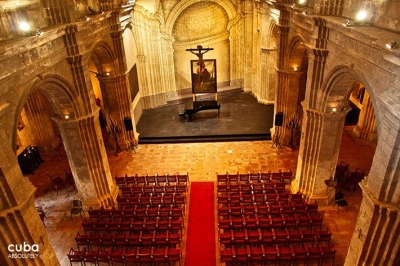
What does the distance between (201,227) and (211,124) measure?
9240 millimetres

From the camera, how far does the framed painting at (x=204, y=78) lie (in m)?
21.5

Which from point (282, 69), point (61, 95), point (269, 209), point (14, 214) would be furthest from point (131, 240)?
point (282, 69)

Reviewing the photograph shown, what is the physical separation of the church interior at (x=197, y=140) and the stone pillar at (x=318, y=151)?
5cm

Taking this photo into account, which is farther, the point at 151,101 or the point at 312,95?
the point at 151,101

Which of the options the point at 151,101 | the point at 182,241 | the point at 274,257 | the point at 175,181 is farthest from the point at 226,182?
the point at 151,101

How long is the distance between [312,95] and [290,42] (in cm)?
450

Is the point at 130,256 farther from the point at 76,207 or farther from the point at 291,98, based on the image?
the point at 291,98

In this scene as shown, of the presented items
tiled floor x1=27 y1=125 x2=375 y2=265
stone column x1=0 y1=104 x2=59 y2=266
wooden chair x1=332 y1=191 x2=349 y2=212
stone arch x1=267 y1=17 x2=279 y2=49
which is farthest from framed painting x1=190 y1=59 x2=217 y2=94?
stone column x1=0 y1=104 x2=59 y2=266

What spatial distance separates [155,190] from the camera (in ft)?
47.0

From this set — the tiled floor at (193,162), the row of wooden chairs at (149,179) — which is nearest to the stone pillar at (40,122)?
the tiled floor at (193,162)

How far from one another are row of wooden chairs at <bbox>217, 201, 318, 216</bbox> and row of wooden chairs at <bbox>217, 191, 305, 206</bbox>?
0.42 m

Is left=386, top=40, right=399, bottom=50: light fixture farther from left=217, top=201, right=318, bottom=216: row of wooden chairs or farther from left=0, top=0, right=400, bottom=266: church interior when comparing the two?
left=217, top=201, right=318, bottom=216: row of wooden chairs

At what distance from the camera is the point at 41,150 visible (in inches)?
756

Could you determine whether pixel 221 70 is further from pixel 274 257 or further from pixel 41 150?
pixel 274 257
